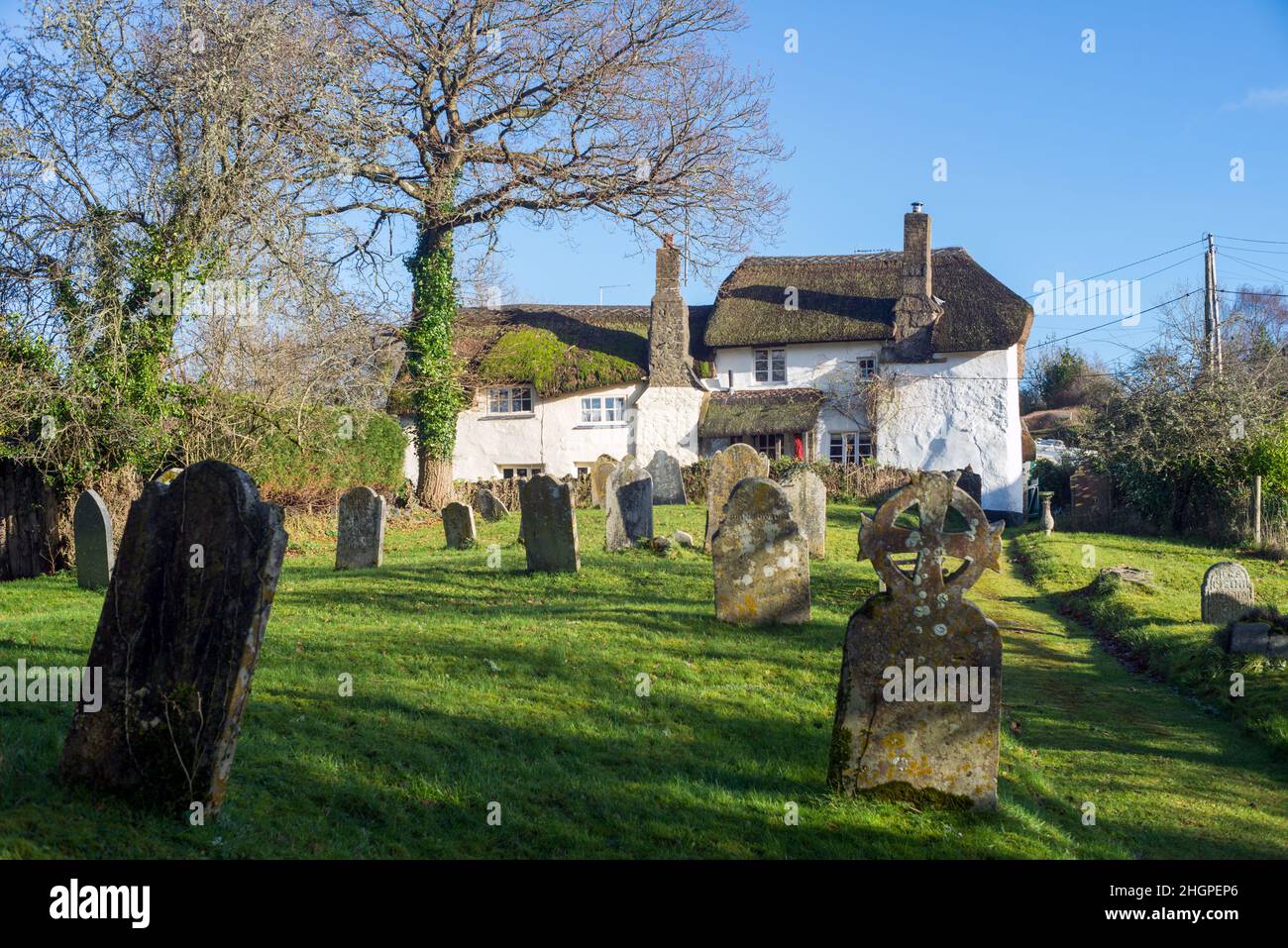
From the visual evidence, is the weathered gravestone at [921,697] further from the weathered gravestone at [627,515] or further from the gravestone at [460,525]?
the gravestone at [460,525]

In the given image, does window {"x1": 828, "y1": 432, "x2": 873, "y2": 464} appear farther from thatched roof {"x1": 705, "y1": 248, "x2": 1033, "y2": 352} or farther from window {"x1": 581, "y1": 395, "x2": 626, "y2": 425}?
window {"x1": 581, "y1": 395, "x2": 626, "y2": 425}

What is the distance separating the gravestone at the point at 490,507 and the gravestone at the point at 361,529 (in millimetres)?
10370

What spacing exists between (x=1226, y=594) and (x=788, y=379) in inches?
1114

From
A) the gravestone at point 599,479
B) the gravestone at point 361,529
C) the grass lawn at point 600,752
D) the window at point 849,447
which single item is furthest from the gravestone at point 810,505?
the window at point 849,447

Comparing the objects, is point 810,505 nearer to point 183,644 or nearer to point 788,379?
point 183,644

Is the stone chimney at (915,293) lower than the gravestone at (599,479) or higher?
higher

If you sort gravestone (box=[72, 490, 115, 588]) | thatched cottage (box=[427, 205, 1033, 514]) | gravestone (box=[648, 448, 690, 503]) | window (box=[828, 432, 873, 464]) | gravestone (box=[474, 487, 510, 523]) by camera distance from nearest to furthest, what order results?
gravestone (box=[72, 490, 115, 588])
gravestone (box=[474, 487, 510, 523])
gravestone (box=[648, 448, 690, 503])
thatched cottage (box=[427, 205, 1033, 514])
window (box=[828, 432, 873, 464])

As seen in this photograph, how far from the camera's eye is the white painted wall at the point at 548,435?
40.8m

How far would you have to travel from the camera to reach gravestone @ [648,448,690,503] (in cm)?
3569

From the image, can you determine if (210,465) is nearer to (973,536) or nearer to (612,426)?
(973,536)

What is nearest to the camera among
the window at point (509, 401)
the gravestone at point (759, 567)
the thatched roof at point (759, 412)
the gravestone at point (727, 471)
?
the gravestone at point (759, 567)

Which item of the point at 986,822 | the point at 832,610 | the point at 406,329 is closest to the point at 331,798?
the point at 986,822

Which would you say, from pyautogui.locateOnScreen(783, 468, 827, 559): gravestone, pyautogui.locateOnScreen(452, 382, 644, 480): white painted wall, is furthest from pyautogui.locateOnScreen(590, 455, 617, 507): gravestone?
pyautogui.locateOnScreen(783, 468, 827, 559): gravestone

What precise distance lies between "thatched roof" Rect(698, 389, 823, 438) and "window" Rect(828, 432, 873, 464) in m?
1.23
